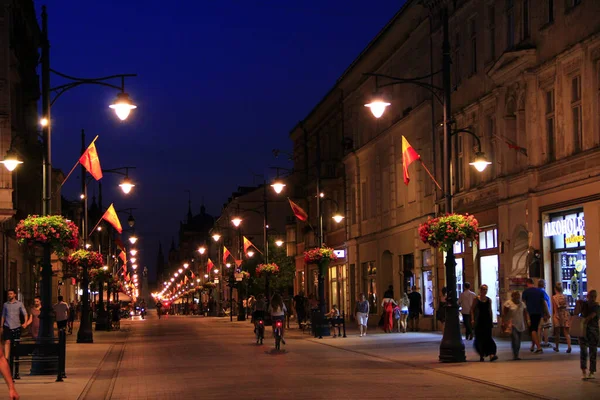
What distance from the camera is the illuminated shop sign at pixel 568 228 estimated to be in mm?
28544

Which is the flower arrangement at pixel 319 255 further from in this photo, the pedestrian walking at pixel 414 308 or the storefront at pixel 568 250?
the storefront at pixel 568 250

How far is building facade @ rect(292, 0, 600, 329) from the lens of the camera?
92.8 feet

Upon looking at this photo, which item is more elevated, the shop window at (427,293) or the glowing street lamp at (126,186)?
the glowing street lamp at (126,186)

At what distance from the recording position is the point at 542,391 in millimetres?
17000

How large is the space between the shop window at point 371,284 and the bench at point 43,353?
31.0 meters

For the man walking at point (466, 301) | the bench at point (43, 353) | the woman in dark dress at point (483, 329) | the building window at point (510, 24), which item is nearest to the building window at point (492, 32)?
the building window at point (510, 24)

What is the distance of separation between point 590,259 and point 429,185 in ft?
49.9

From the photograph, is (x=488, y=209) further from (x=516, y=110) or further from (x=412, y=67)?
(x=412, y=67)

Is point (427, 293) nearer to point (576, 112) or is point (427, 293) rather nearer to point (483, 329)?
point (576, 112)

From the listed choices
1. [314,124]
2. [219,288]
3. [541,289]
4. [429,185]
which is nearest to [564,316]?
[541,289]

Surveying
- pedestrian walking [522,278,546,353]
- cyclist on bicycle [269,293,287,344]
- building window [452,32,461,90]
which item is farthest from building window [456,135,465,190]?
pedestrian walking [522,278,546,353]

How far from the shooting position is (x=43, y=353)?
2197cm

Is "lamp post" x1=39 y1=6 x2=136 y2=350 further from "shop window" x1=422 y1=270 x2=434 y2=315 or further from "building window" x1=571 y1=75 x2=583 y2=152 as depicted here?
"shop window" x1=422 y1=270 x2=434 y2=315

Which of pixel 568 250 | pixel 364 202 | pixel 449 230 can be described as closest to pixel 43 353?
pixel 449 230
